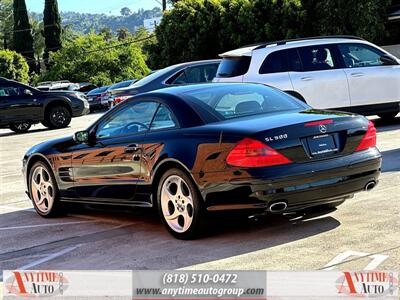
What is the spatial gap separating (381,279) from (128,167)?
3.70 metres

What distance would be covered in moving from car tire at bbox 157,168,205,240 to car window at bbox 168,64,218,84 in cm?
849

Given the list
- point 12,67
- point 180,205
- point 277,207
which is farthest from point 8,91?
point 12,67

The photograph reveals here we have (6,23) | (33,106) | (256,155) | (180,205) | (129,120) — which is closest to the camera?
(256,155)

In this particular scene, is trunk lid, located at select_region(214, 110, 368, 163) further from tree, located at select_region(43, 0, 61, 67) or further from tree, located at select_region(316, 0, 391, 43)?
tree, located at select_region(43, 0, 61, 67)

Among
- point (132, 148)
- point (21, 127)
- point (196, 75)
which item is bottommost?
point (21, 127)

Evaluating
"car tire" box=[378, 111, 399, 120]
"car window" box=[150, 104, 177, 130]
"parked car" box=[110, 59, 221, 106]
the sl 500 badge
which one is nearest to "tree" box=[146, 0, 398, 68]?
"car tire" box=[378, 111, 399, 120]

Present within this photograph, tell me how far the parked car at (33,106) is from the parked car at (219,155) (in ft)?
47.5

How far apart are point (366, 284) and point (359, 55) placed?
1057 centimetres

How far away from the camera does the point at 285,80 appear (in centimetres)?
1360

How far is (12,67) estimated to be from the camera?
54.9 m

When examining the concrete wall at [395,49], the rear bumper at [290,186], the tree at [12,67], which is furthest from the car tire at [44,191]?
the tree at [12,67]

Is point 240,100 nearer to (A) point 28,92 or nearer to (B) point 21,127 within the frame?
(A) point 28,92

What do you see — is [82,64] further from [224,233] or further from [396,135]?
[224,233]

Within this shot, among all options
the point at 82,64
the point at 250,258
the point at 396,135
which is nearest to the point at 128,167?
the point at 250,258
